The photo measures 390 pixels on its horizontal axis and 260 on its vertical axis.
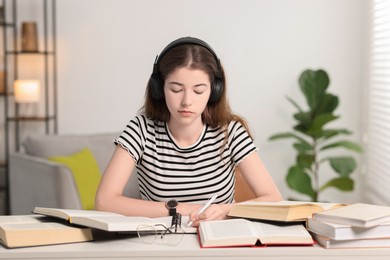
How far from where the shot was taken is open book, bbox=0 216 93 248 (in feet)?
5.32

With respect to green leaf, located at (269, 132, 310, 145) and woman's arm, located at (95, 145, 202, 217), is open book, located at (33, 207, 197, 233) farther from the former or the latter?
green leaf, located at (269, 132, 310, 145)

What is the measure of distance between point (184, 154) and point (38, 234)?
79 centimetres

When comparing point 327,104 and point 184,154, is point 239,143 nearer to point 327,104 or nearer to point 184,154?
point 184,154

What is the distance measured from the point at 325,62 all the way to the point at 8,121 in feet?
7.45

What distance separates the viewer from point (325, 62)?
540 cm

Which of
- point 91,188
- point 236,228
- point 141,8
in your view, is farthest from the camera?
point 141,8

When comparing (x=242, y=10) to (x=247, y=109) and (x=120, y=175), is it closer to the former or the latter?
(x=247, y=109)

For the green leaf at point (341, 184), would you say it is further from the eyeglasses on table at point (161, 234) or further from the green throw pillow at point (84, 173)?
the eyeglasses on table at point (161, 234)

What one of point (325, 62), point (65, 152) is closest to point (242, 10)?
point (325, 62)

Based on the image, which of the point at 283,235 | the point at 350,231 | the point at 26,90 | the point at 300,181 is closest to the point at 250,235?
the point at 283,235

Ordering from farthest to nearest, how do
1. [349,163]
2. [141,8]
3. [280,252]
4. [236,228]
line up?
[141,8], [349,163], [236,228], [280,252]

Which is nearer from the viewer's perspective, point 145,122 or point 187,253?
point 187,253

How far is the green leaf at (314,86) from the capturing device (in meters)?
5.03

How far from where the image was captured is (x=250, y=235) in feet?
5.35
